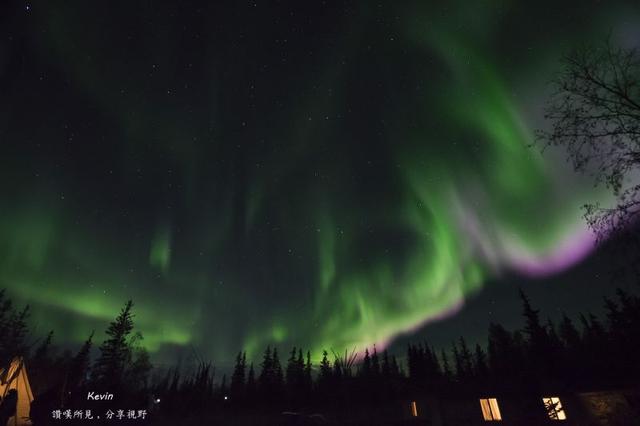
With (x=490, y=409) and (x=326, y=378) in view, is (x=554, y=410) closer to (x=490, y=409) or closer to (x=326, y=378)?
(x=490, y=409)

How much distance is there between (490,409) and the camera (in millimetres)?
24078

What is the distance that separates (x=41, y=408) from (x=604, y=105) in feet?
114

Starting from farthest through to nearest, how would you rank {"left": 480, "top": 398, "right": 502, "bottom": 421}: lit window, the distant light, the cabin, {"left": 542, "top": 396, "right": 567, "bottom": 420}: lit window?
the distant light, {"left": 480, "top": 398, "right": 502, "bottom": 421}: lit window, {"left": 542, "top": 396, "right": 567, "bottom": 420}: lit window, the cabin

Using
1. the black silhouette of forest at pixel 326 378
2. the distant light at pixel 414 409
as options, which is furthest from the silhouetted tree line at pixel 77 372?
the distant light at pixel 414 409

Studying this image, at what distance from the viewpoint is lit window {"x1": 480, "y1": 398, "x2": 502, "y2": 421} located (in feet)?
77.6

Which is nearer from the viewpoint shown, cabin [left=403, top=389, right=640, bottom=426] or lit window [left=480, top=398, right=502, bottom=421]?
cabin [left=403, top=389, right=640, bottom=426]

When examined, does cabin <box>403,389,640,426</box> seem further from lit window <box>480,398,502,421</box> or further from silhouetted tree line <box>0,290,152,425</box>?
silhouetted tree line <box>0,290,152,425</box>

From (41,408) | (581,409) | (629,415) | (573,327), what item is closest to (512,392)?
(581,409)

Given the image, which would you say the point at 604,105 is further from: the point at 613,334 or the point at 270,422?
the point at 613,334

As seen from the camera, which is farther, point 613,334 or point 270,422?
point 613,334

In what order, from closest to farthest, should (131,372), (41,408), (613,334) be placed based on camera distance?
1. (41,408)
2. (613,334)
3. (131,372)

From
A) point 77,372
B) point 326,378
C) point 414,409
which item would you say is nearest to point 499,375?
point 414,409

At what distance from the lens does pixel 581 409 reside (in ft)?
64.2

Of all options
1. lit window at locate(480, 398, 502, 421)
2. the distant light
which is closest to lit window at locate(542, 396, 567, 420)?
lit window at locate(480, 398, 502, 421)
